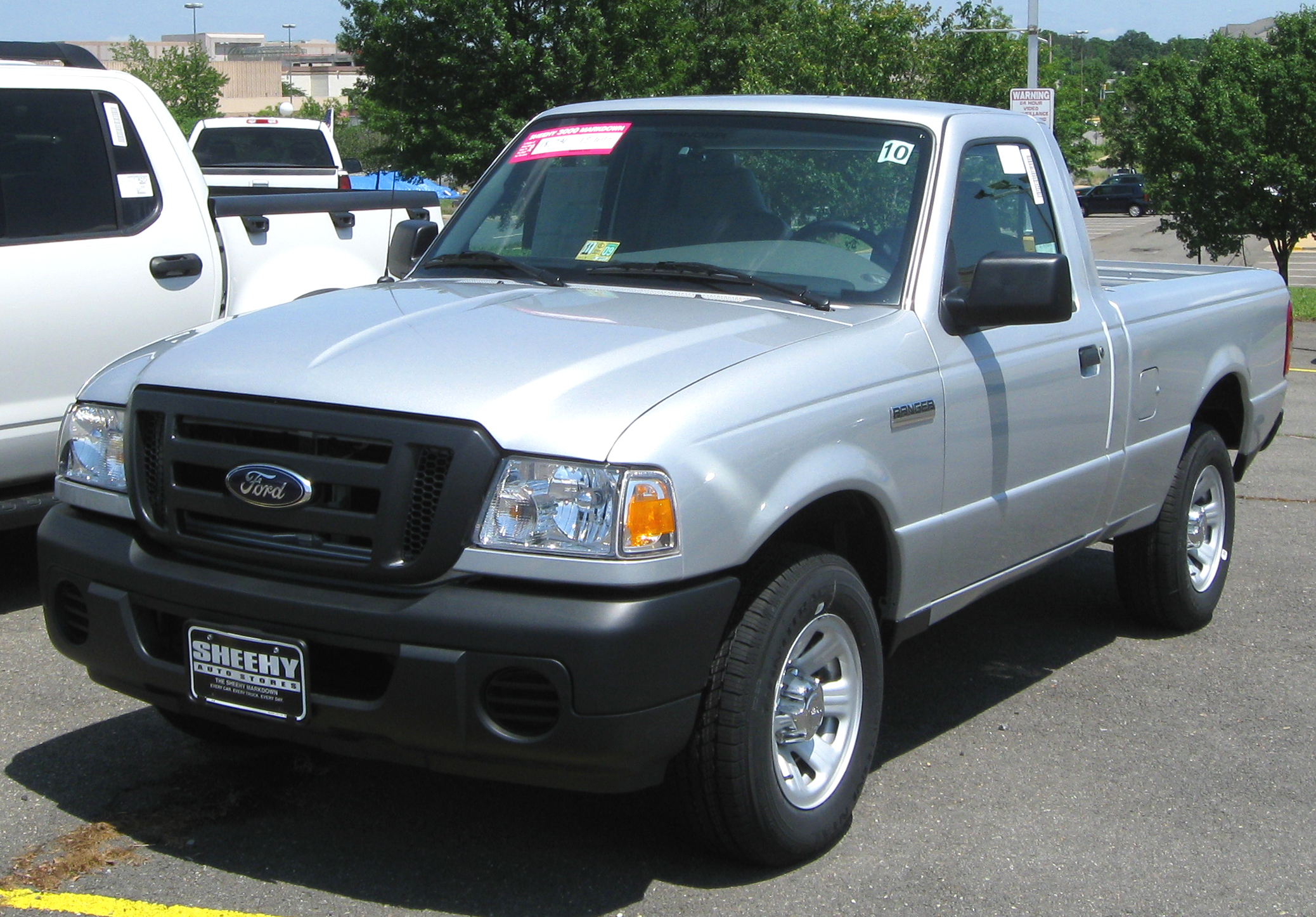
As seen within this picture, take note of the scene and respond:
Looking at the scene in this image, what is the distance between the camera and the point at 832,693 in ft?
12.5

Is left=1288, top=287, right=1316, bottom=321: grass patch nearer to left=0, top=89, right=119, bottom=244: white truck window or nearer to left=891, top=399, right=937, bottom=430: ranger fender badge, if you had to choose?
left=0, top=89, right=119, bottom=244: white truck window

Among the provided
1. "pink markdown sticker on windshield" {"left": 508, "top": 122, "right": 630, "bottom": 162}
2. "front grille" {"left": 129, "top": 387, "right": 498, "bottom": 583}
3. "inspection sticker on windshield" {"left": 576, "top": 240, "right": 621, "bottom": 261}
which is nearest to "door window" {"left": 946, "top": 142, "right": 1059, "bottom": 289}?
"inspection sticker on windshield" {"left": 576, "top": 240, "right": 621, "bottom": 261}

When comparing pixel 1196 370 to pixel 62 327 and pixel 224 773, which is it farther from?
pixel 62 327

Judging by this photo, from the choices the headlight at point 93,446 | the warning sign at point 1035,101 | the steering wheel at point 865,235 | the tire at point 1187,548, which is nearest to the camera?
the headlight at point 93,446

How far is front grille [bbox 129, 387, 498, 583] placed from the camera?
3.13m

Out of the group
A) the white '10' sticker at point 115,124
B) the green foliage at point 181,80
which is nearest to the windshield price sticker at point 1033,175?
the white '10' sticker at point 115,124

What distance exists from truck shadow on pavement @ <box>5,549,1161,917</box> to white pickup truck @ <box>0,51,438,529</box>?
5.23 feet

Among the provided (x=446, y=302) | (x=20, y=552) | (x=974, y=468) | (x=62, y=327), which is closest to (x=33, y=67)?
(x=62, y=327)

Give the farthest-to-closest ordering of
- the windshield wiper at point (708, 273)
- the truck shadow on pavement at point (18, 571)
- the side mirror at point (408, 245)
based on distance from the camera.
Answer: the truck shadow on pavement at point (18, 571) → the side mirror at point (408, 245) → the windshield wiper at point (708, 273)

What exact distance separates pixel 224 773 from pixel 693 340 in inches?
72.8

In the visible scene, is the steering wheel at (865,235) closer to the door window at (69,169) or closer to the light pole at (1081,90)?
the door window at (69,169)

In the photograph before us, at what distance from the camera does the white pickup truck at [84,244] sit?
18.5 feet

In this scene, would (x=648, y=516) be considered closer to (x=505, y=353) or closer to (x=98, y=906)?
(x=505, y=353)

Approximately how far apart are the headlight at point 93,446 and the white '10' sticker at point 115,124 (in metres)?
2.76
